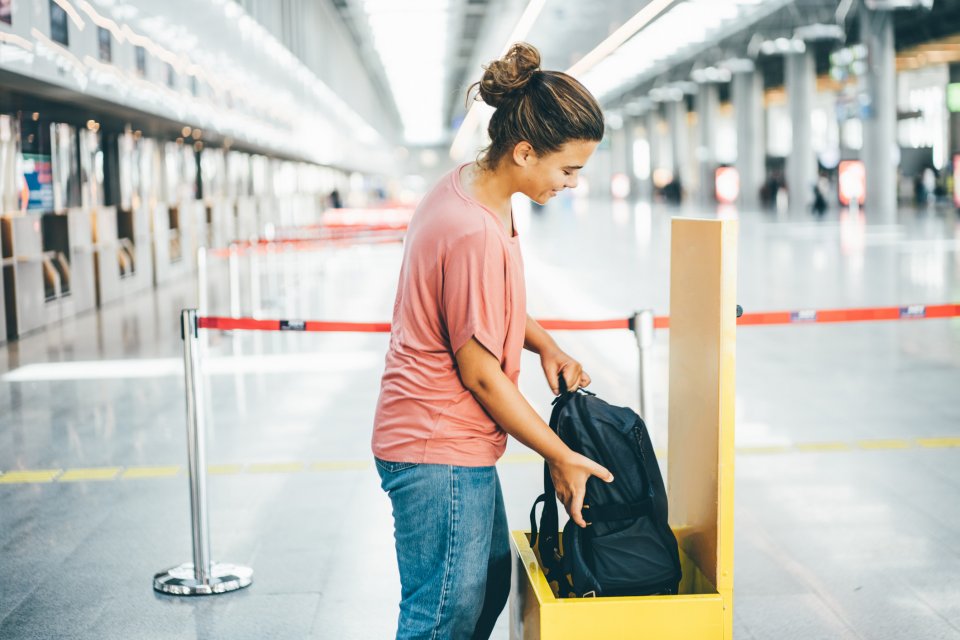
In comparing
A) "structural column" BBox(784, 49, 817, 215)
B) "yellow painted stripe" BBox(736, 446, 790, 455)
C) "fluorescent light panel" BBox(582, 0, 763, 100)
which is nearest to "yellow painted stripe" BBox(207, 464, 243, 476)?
"yellow painted stripe" BBox(736, 446, 790, 455)

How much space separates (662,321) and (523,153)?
274 centimetres

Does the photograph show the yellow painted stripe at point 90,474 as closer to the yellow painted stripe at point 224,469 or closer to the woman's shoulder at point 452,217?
the yellow painted stripe at point 224,469

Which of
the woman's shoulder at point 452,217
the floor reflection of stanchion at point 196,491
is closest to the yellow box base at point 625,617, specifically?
the woman's shoulder at point 452,217

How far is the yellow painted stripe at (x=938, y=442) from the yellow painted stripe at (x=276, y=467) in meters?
3.64

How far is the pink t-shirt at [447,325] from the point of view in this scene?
2.41m

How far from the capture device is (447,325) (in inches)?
97.9

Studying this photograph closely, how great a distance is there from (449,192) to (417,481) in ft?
2.13

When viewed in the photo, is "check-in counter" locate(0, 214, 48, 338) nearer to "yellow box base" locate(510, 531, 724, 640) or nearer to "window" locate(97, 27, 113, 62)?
"window" locate(97, 27, 113, 62)

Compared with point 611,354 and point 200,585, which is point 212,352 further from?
point 200,585

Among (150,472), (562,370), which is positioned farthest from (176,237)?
(562,370)

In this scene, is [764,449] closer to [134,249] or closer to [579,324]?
[579,324]

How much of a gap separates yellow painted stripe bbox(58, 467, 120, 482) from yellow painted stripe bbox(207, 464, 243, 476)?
1.74 ft

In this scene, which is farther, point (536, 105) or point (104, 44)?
Result: point (104, 44)

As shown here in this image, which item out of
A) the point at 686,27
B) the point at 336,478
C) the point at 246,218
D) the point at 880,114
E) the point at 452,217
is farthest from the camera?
the point at 880,114
